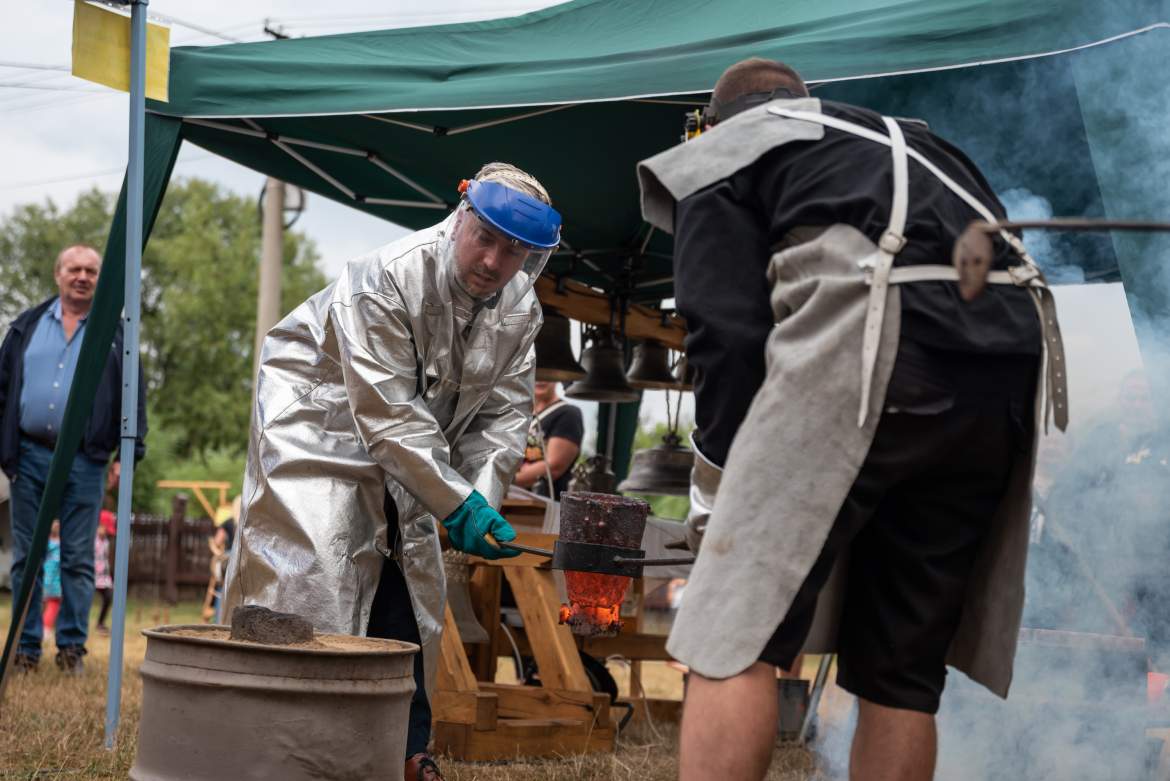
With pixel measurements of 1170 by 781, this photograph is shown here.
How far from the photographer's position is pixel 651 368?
6.18 meters

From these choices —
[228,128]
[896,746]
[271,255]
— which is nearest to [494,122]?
[228,128]

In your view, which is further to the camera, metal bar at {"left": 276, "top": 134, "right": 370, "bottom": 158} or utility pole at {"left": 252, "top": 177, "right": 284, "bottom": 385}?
utility pole at {"left": 252, "top": 177, "right": 284, "bottom": 385}

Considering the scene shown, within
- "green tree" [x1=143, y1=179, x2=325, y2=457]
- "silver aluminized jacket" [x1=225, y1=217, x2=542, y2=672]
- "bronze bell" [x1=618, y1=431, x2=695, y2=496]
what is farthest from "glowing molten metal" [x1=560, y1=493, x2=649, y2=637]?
"green tree" [x1=143, y1=179, x2=325, y2=457]

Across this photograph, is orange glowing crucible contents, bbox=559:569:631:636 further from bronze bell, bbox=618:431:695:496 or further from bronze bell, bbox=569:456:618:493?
bronze bell, bbox=569:456:618:493

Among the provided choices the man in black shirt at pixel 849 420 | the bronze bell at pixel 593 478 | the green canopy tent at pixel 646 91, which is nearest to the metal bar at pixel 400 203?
the green canopy tent at pixel 646 91

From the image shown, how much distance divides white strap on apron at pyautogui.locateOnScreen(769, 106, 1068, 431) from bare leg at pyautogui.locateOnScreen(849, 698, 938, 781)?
1.60 ft

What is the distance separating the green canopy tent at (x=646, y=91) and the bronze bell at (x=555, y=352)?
2.17 feet

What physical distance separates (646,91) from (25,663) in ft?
12.2

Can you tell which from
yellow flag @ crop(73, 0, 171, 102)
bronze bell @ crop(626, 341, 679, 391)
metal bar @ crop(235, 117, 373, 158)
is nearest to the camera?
yellow flag @ crop(73, 0, 171, 102)

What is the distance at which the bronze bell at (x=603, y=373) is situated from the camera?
5895 mm

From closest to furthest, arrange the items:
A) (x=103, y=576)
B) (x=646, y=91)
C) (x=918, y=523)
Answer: (x=918, y=523), (x=646, y=91), (x=103, y=576)

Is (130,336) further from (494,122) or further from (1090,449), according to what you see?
(1090,449)

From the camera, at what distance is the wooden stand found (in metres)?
4.00

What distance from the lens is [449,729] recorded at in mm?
3998
